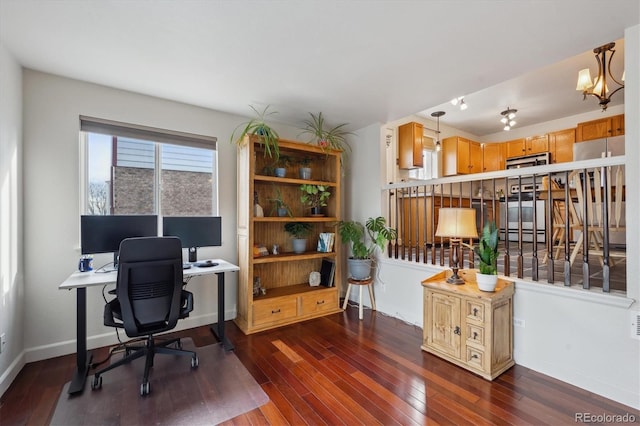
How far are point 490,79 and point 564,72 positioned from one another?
1.70 metres

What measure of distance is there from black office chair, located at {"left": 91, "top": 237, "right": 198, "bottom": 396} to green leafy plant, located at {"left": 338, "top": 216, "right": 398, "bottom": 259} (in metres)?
→ 1.99

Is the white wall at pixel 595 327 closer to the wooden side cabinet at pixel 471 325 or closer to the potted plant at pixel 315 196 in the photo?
the wooden side cabinet at pixel 471 325

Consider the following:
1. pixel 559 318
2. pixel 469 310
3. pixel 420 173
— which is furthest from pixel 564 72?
pixel 469 310

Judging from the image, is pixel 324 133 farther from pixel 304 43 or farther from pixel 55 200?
pixel 55 200

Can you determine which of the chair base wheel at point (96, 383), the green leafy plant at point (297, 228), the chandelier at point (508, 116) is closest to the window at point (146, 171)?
the green leafy plant at point (297, 228)

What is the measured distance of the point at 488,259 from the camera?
87.0 inches

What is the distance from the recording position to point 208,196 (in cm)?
318

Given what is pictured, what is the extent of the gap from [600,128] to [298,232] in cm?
517

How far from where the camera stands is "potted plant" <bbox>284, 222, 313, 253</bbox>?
11.1ft

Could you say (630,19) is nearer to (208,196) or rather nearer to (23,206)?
(208,196)

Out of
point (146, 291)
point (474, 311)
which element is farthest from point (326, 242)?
point (146, 291)

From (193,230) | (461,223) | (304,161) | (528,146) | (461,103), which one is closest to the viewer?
(461,223)

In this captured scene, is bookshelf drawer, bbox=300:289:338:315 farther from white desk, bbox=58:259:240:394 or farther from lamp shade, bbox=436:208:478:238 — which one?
lamp shade, bbox=436:208:478:238

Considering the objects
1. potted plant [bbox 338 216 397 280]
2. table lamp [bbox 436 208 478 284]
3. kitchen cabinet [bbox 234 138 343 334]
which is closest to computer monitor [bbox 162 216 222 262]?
kitchen cabinet [bbox 234 138 343 334]
